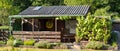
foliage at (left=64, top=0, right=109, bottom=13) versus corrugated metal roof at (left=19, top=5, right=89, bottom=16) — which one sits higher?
corrugated metal roof at (left=19, top=5, right=89, bottom=16)

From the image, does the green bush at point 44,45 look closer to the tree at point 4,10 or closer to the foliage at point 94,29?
the foliage at point 94,29

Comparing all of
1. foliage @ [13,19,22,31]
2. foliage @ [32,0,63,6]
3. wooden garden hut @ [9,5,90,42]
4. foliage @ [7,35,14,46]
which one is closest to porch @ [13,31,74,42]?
wooden garden hut @ [9,5,90,42]

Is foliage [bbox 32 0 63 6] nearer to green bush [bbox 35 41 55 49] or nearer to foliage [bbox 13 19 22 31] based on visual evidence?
foliage [bbox 13 19 22 31]

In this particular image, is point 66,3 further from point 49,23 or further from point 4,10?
point 49,23

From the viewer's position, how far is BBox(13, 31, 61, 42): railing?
1142 inches

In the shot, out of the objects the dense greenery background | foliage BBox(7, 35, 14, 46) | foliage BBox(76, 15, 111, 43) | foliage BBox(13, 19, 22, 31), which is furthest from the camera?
A: the dense greenery background

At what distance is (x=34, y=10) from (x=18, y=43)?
6155mm

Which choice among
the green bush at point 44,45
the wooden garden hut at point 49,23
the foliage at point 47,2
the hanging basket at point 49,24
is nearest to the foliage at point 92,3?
the foliage at point 47,2

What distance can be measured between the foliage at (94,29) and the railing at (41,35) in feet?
7.13

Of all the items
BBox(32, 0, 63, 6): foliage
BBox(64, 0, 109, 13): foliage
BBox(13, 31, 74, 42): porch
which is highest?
BBox(13, 31, 74, 42): porch

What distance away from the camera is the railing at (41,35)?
1142 inches

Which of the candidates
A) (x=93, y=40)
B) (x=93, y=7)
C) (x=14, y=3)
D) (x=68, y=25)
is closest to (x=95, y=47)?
(x=93, y=40)

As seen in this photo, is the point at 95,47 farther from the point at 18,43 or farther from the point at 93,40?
the point at 18,43

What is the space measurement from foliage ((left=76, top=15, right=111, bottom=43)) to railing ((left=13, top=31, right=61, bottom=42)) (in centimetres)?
217
